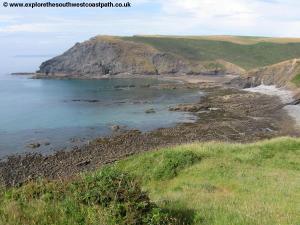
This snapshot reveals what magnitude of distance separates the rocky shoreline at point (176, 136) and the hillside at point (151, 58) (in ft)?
226

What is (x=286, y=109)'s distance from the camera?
6969cm

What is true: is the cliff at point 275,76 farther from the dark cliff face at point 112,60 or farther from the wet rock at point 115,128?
the wet rock at point 115,128

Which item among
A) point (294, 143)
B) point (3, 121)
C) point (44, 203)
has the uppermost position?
point (44, 203)

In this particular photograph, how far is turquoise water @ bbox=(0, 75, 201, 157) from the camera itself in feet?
176

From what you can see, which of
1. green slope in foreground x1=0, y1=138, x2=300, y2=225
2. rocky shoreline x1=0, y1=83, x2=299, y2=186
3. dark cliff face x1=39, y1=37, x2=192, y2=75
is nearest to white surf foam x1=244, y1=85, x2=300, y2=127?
rocky shoreline x1=0, y1=83, x2=299, y2=186

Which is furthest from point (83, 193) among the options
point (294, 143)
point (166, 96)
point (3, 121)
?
point (166, 96)

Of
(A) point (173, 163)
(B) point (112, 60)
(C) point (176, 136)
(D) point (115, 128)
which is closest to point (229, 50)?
(B) point (112, 60)

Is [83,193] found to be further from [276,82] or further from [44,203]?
[276,82]

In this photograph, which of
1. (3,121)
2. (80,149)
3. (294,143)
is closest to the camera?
(294,143)

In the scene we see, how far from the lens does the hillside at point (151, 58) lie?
148875 mm

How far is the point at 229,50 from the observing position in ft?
588

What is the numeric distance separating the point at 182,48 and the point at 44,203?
167 m

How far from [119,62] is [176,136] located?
3979 inches

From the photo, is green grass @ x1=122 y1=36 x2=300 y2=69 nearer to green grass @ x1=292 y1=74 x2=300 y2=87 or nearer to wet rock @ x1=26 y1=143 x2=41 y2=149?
green grass @ x1=292 y1=74 x2=300 y2=87
